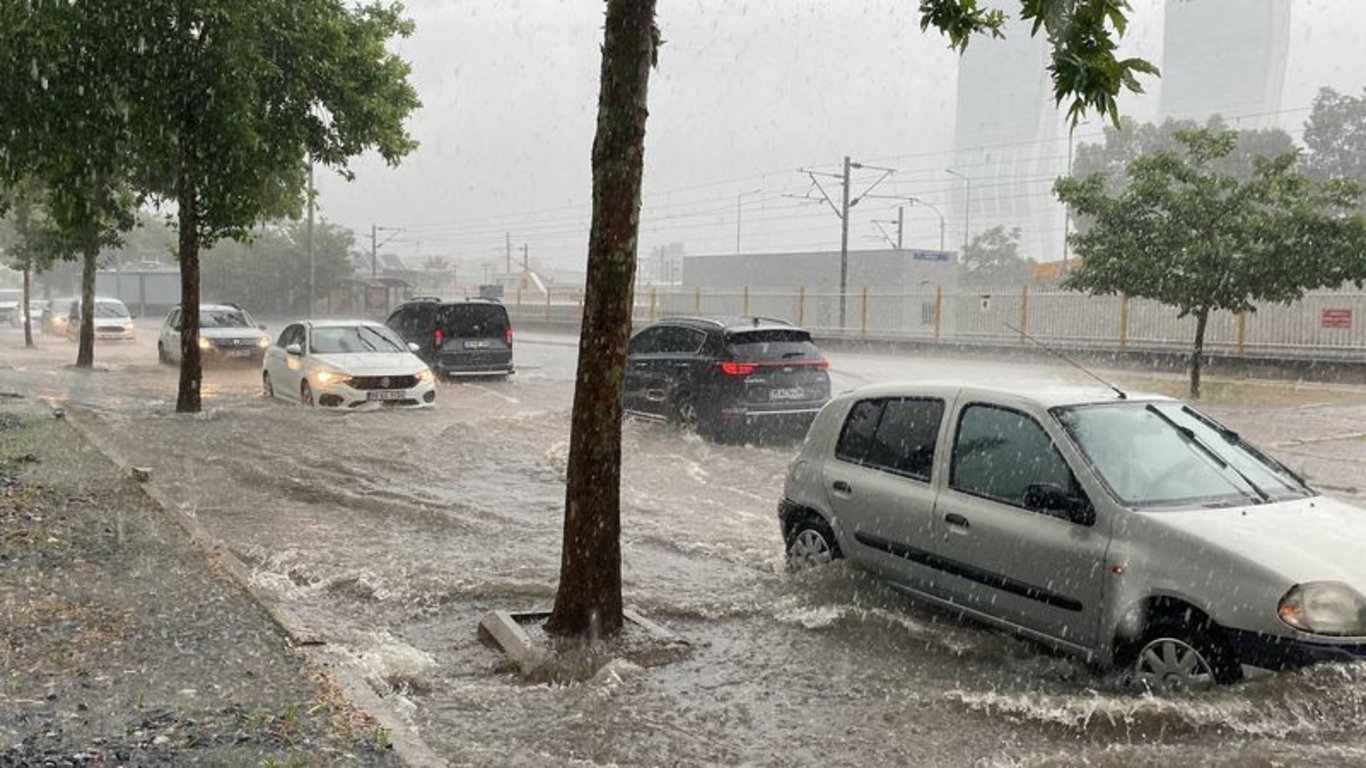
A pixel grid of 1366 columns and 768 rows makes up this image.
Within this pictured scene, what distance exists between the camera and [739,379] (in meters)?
14.4

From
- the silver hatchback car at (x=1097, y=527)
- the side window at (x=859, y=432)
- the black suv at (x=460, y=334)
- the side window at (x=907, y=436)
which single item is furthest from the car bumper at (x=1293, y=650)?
the black suv at (x=460, y=334)

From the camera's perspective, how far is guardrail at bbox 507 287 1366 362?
25.0 meters

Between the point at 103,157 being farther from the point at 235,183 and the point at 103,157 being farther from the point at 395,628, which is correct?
the point at 395,628

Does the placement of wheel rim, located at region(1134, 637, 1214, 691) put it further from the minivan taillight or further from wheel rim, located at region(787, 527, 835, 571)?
the minivan taillight

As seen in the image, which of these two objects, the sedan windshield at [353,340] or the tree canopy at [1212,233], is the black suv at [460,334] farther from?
the tree canopy at [1212,233]

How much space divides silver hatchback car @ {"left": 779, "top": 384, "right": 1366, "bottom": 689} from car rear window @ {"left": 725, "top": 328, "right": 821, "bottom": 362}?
7111 mm

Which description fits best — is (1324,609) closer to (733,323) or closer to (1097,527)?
(1097,527)

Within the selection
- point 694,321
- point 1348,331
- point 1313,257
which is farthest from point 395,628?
point 1348,331

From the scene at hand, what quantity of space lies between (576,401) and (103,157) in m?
11.6

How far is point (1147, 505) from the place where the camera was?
5.41m

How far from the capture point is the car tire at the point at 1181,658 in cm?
490

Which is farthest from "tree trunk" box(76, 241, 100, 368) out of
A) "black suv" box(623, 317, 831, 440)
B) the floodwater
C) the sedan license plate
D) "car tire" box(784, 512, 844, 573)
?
"car tire" box(784, 512, 844, 573)

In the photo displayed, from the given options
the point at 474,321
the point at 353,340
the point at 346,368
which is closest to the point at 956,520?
the point at 346,368

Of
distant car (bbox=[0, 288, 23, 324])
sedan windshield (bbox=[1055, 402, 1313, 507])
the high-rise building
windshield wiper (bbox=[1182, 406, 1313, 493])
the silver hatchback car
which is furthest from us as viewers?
the high-rise building
